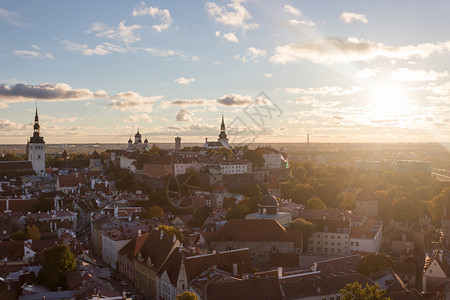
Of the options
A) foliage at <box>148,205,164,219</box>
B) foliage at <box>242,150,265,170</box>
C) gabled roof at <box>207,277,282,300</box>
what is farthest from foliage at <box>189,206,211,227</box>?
gabled roof at <box>207,277,282,300</box>

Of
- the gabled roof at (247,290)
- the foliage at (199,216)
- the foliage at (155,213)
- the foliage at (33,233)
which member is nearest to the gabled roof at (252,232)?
the gabled roof at (247,290)

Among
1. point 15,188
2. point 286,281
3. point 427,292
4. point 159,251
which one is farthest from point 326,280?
point 15,188

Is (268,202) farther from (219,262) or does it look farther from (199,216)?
(219,262)

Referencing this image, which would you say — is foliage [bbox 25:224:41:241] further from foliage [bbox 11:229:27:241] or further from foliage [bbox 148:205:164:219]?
foliage [bbox 148:205:164:219]

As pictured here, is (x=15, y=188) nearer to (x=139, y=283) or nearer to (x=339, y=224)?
(x=139, y=283)

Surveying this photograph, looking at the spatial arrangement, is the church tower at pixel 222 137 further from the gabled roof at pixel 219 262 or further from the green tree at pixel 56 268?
the green tree at pixel 56 268

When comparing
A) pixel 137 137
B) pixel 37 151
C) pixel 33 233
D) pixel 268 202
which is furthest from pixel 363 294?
pixel 137 137
